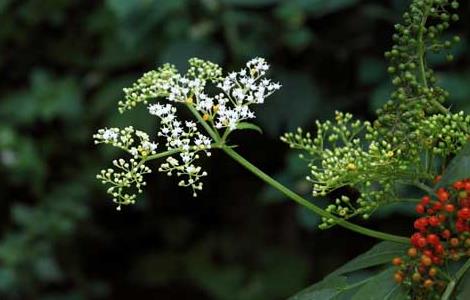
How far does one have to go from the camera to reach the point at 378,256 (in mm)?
1337

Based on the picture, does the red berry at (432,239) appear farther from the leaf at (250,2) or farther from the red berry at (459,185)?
the leaf at (250,2)

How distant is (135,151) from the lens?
1230 mm

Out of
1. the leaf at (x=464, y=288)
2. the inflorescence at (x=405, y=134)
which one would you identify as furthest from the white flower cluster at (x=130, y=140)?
the leaf at (x=464, y=288)

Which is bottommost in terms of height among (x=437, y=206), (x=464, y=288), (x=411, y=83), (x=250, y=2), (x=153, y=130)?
(x=464, y=288)

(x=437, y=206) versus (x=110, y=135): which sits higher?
(x=110, y=135)

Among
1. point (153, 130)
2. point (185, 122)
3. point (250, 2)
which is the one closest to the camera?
point (185, 122)

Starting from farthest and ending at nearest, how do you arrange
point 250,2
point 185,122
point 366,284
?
point 250,2, point 366,284, point 185,122

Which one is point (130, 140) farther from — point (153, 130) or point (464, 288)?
point (153, 130)

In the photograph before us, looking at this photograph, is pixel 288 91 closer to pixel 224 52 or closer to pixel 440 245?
pixel 224 52

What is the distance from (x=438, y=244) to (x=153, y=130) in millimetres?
2527

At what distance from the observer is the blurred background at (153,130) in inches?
143

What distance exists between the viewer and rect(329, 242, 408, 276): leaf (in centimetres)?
133

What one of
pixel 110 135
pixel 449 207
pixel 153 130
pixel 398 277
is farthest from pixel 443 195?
pixel 153 130

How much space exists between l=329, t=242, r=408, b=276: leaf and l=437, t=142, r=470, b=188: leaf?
126mm
